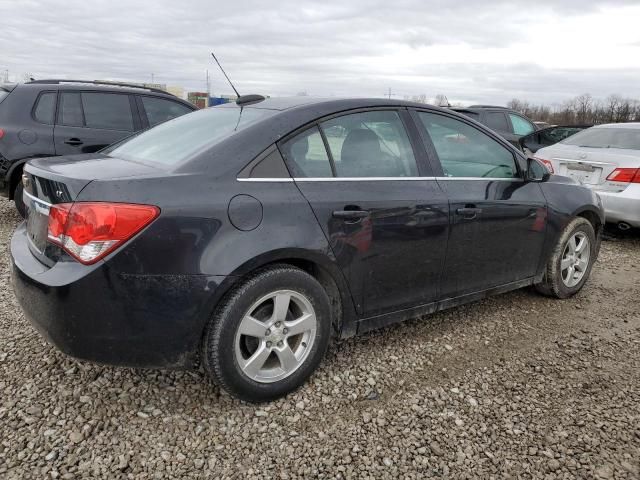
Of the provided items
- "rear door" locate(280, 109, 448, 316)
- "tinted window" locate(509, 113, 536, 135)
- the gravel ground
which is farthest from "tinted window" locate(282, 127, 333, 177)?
"tinted window" locate(509, 113, 536, 135)

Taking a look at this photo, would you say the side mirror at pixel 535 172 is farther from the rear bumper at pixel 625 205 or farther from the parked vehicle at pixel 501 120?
the parked vehicle at pixel 501 120

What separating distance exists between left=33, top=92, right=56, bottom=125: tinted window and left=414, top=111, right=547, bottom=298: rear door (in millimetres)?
4518

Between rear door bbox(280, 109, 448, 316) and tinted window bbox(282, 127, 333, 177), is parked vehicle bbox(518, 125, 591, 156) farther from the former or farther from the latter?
tinted window bbox(282, 127, 333, 177)

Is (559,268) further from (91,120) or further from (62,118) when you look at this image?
(62,118)

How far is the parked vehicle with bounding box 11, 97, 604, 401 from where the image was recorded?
7.23 feet

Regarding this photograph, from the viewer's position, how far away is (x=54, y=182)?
233 cm

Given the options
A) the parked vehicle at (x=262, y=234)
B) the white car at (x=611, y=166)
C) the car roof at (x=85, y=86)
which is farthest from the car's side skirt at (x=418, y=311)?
the car roof at (x=85, y=86)

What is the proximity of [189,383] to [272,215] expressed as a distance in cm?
106

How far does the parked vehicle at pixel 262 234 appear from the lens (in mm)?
2205

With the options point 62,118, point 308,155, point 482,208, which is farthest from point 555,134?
point 308,155

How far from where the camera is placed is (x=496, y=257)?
3.52 meters

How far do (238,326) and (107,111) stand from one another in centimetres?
491

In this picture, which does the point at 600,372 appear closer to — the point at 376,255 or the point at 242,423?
the point at 376,255

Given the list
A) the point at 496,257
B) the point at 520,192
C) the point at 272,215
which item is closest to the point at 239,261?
the point at 272,215
